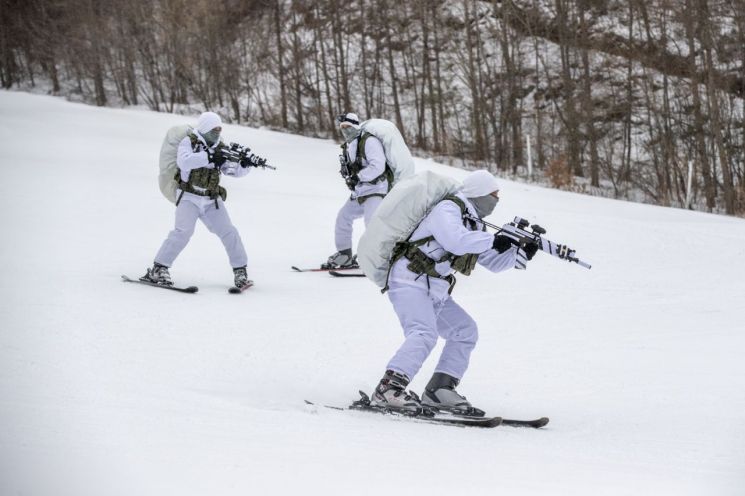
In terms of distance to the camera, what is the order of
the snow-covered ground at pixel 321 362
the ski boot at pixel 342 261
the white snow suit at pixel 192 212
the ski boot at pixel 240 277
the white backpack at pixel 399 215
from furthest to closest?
the ski boot at pixel 342 261, the ski boot at pixel 240 277, the white snow suit at pixel 192 212, the white backpack at pixel 399 215, the snow-covered ground at pixel 321 362

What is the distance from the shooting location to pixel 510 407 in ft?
19.8

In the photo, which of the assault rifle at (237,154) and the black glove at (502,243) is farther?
the assault rifle at (237,154)

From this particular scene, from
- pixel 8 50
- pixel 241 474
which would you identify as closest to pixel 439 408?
pixel 241 474

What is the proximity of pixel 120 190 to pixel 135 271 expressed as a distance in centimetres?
611

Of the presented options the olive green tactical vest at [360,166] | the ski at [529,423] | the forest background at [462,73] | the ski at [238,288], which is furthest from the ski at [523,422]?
the forest background at [462,73]

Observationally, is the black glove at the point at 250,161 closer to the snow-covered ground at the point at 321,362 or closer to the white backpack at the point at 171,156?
the white backpack at the point at 171,156

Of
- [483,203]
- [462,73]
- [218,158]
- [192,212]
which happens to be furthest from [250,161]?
[462,73]

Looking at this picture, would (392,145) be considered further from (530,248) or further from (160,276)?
(530,248)

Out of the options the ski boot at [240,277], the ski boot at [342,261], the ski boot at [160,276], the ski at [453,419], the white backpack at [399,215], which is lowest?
the ski at [453,419]

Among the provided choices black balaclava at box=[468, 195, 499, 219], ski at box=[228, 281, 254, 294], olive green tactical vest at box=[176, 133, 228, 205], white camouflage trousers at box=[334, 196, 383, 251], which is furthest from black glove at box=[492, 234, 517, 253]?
white camouflage trousers at box=[334, 196, 383, 251]

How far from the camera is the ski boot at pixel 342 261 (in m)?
11.0

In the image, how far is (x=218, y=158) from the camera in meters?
8.95

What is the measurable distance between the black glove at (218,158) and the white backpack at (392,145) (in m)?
1.84

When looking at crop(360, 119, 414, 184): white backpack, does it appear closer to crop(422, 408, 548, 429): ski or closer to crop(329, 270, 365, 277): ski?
crop(329, 270, 365, 277): ski
